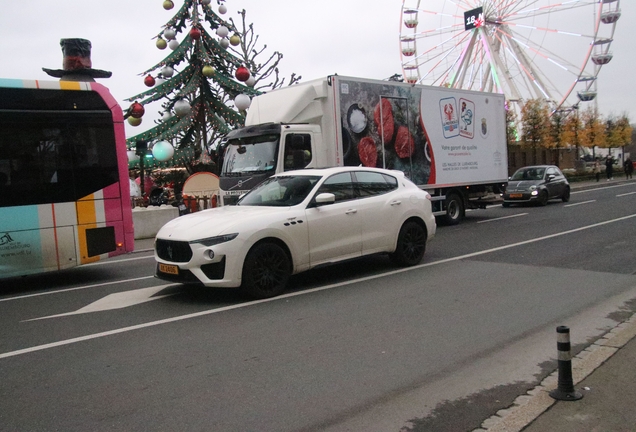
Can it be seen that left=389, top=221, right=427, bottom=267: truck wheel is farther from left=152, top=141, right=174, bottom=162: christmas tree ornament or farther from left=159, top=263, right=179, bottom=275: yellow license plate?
left=152, top=141, right=174, bottom=162: christmas tree ornament

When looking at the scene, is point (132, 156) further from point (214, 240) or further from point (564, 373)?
point (564, 373)

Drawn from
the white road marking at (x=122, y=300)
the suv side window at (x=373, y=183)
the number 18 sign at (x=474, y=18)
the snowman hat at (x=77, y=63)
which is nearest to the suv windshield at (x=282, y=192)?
the suv side window at (x=373, y=183)

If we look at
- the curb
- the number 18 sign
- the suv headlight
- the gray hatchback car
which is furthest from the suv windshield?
the number 18 sign

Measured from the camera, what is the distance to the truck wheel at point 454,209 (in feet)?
52.3

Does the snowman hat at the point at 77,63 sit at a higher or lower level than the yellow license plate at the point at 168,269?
higher

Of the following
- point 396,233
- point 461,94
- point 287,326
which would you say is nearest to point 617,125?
point 461,94

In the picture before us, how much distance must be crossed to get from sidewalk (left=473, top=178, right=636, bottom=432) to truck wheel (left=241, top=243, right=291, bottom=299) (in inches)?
151

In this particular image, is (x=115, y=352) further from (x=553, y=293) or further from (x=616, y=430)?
(x=553, y=293)

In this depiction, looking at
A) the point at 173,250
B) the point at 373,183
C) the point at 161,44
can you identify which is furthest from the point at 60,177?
the point at 161,44

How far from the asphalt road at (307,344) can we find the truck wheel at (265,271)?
0.66ft

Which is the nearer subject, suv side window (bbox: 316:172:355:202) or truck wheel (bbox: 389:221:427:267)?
suv side window (bbox: 316:172:355:202)

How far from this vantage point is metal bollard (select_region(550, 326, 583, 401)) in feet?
13.2

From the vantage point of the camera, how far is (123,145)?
970cm

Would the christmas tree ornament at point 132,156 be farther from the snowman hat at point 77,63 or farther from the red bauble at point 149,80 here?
the snowman hat at point 77,63
